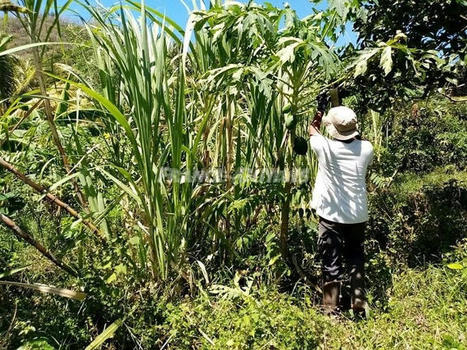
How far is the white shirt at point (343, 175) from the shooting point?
2.29 meters

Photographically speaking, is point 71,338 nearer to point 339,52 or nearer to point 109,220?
point 109,220

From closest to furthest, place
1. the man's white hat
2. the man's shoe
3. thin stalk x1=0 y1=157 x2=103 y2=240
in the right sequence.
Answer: thin stalk x1=0 y1=157 x2=103 y2=240, the man's white hat, the man's shoe

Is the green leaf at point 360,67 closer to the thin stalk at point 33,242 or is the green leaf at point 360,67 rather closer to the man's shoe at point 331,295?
the man's shoe at point 331,295

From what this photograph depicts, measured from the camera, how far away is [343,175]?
2307 mm

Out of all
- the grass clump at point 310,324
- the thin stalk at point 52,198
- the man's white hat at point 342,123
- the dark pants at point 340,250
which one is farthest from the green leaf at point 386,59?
the thin stalk at point 52,198

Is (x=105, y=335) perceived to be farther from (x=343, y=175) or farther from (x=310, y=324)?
(x=343, y=175)

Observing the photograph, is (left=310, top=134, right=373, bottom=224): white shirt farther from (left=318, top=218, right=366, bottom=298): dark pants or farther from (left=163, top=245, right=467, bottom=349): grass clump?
(left=163, top=245, right=467, bottom=349): grass clump

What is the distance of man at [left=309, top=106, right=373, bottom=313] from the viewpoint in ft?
7.52

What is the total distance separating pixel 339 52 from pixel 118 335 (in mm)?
1775

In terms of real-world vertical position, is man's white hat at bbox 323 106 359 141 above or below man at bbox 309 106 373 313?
above

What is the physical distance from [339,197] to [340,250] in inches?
11.7

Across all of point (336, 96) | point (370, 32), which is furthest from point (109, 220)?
point (370, 32)

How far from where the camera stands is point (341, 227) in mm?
2361

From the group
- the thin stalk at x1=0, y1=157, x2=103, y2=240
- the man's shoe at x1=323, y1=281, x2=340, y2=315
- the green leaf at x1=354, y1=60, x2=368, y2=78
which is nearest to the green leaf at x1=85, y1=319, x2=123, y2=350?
the thin stalk at x1=0, y1=157, x2=103, y2=240
